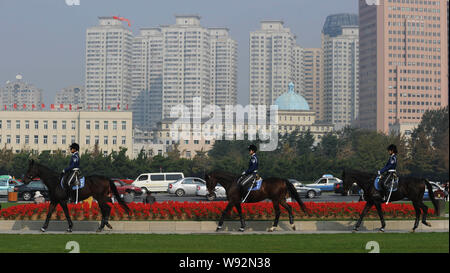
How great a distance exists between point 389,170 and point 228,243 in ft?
17.3

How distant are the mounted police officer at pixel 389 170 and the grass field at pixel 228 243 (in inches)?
49.5

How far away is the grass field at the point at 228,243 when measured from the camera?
14.8 m

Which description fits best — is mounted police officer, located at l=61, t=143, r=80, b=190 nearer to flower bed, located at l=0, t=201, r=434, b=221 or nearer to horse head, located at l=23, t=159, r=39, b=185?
horse head, located at l=23, t=159, r=39, b=185

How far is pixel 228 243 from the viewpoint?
1642cm

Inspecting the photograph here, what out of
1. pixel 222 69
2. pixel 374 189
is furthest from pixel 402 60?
pixel 374 189

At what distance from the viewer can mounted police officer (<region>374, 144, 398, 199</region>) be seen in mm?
18688

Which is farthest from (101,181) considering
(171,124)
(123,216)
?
(171,124)

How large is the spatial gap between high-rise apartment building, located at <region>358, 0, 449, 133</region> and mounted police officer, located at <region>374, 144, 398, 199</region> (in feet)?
518

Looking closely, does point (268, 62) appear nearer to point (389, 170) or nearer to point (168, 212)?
point (168, 212)

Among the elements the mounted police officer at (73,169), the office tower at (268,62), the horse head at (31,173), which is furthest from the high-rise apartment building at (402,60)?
the horse head at (31,173)

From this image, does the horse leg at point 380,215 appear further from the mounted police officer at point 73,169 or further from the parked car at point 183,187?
the parked car at point 183,187

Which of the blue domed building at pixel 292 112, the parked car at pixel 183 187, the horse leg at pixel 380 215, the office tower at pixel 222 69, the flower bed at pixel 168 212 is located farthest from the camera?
the office tower at pixel 222 69

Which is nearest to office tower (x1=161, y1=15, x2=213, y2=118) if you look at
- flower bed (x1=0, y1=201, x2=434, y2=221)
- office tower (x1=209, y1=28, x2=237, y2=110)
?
office tower (x1=209, y1=28, x2=237, y2=110)
